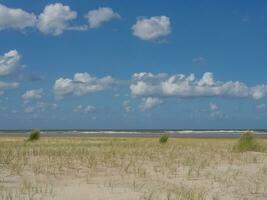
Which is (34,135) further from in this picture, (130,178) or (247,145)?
(130,178)

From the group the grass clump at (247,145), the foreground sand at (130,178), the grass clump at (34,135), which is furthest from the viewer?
the grass clump at (34,135)

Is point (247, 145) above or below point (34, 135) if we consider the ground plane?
below

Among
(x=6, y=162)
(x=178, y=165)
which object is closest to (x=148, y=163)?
(x=178, y=165)

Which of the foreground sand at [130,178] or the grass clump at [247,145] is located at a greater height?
the grass clump at [247,145]

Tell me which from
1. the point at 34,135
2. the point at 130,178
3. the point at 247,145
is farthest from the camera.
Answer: the point at 34,135

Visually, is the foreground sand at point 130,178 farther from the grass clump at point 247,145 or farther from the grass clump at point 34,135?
the grass clump at point 34,135

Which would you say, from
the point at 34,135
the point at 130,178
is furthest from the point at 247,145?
the point at 34,135

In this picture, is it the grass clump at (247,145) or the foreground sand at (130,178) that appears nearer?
the foreground sand at (130,178)

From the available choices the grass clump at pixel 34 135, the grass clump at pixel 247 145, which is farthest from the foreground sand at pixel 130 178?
the grass clump at pixel 34 135

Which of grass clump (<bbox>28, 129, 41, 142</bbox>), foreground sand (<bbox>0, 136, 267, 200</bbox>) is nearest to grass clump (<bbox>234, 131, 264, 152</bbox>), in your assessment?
foreground sand (<bbox>0, 136, 267, 200</bbox>)

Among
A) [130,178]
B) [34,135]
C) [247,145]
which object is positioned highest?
[34,135]

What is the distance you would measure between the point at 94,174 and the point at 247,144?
15914mm

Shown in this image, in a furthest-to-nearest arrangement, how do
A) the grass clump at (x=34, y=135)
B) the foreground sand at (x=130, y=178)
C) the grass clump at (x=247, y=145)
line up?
the grass clump at (x=34, y=135), the grass clump at (x=247, y=145), the foreground sand at (x=130, y=178)

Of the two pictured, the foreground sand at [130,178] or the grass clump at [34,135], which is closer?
the foreground sand at [130,178]
